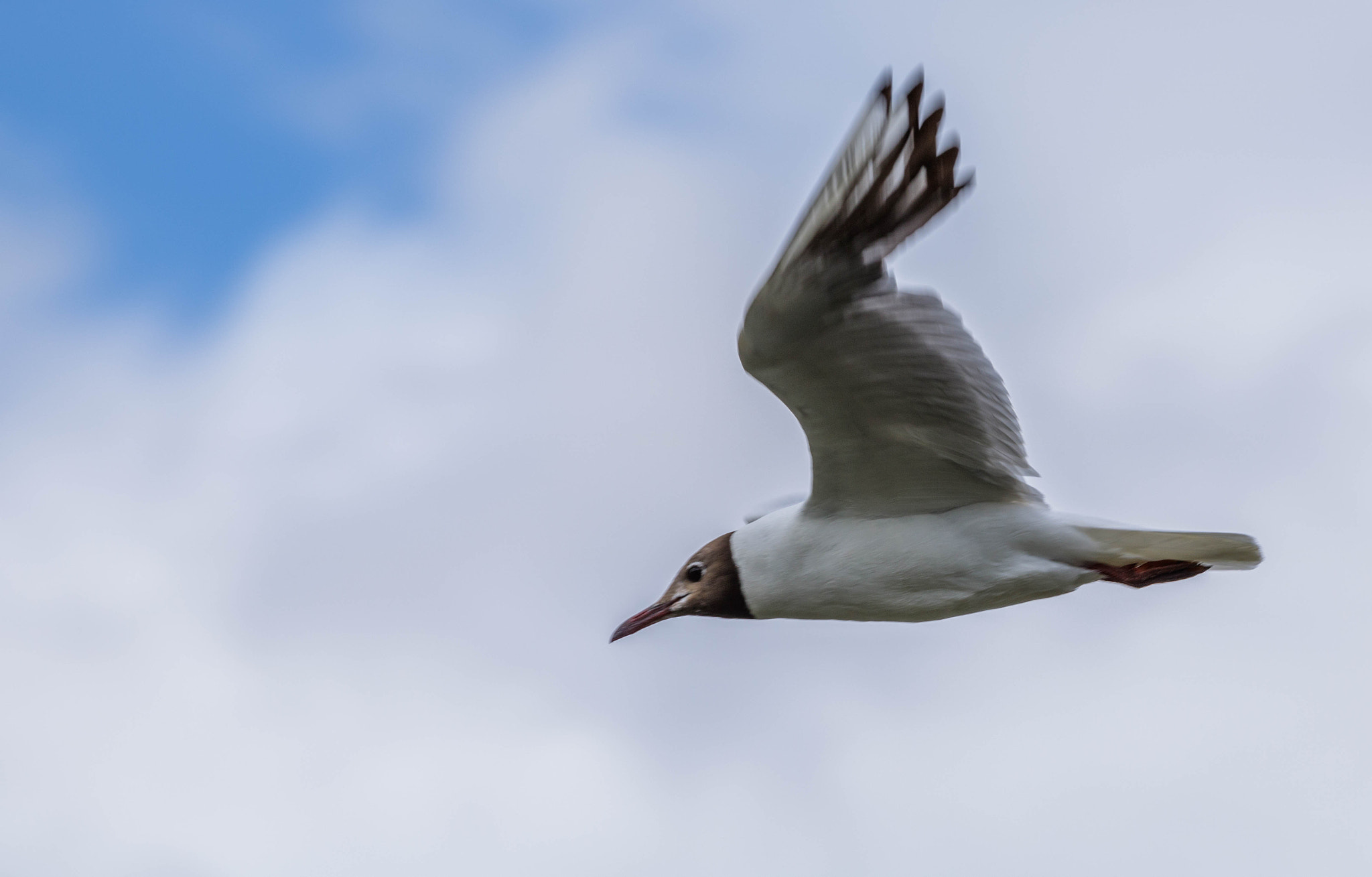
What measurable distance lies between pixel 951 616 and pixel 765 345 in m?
1.73

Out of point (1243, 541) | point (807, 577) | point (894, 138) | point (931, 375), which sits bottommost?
point (1243, 541)

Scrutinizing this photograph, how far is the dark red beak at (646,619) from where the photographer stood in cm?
A: 718

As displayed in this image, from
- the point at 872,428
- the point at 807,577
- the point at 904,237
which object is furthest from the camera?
the point at 807,577

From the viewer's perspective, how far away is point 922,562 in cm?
644

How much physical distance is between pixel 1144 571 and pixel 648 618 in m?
2.21

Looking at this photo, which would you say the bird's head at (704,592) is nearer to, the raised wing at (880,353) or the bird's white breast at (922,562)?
the bird's white breast at (922,562)

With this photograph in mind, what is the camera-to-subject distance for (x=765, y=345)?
570 cm

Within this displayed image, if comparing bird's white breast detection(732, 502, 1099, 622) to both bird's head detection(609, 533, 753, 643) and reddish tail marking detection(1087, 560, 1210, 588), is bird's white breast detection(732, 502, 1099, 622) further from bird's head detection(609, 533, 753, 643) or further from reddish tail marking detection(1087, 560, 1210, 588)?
bird's head detection(609, 533, 753, 643)

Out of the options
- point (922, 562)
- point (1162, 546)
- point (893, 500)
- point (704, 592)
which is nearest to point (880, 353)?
point (893, 500)

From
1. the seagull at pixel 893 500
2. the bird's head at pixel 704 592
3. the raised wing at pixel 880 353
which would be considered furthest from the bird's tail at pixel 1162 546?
the bird's head at pixel 704 592

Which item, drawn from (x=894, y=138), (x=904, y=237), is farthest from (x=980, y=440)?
(x=894, y=138)

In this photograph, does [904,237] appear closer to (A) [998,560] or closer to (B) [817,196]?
(B) [817,196]

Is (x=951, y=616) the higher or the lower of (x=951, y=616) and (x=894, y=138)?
the lower

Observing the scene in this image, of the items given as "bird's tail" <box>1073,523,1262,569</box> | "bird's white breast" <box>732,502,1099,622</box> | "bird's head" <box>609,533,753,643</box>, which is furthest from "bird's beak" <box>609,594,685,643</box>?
"bird's tail" <box>1073,523,1262,569</box>
